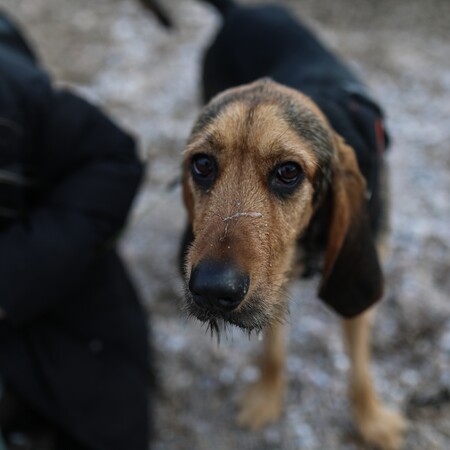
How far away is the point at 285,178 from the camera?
1.82 meters

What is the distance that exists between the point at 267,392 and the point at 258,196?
1450 mm

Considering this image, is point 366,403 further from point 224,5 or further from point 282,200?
point 224,5

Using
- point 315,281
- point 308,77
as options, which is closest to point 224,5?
point 308,77

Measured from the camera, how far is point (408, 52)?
5.21 meters

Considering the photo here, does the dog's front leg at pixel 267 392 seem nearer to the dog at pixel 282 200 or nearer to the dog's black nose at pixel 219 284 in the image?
the dog at pixel 282 200

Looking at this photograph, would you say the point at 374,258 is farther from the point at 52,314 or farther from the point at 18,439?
the point at 18,439

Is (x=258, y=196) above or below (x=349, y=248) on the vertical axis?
above

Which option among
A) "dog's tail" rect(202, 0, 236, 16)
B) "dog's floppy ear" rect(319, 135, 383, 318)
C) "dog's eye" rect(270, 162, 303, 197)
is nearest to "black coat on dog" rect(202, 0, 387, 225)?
"dog's tail" rect(202, 0, 236, 16)

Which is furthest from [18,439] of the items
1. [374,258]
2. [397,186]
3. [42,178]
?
[397,186]

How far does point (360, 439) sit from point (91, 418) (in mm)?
1255

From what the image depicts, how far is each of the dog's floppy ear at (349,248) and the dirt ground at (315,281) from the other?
0.28m

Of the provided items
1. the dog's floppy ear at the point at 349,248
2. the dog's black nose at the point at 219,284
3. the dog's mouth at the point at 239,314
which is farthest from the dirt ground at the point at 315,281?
the dog's black nose at the point at 219,284

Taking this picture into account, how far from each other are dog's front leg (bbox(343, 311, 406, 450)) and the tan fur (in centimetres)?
63

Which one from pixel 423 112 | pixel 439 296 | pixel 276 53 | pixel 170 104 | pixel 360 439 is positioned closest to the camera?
pixel 360 439
